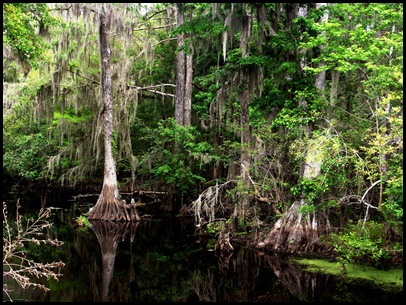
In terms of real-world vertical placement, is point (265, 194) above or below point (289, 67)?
below

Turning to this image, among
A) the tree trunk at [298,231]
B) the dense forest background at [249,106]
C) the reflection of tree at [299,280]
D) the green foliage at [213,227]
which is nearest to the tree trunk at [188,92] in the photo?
the dense forest background at [249,106]

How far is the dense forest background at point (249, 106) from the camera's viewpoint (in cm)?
752

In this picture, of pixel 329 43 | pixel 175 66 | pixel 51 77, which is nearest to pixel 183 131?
pixel 175 66

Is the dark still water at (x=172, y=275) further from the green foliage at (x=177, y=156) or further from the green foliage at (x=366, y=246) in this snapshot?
the green foliage at (x=177, y=156)

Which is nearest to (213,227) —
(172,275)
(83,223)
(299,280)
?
(172,275)

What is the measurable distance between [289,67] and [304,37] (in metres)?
0.74

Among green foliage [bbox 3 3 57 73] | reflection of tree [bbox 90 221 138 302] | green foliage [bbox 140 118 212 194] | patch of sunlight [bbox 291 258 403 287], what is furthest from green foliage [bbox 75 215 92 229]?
patch of sunlight [bbox 291 258 403 287]

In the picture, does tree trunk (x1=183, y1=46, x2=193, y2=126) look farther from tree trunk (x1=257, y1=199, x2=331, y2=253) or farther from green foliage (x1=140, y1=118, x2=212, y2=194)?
tree trunk (x1=257, y1=199, x2=331, y2=253)

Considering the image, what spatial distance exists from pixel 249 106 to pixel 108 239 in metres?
5.18

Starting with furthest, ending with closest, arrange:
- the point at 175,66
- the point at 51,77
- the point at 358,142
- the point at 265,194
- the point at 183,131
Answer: the point at 175,66
the point at 51,77
the point at 183,131
the point at 265,194
the point at 358,142

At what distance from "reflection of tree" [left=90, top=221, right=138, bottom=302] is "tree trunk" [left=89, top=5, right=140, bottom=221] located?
42 cm

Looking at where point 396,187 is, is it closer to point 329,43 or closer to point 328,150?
point 328,150

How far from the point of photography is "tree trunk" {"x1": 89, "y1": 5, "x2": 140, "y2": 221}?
1381cm

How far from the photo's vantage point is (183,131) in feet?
46.3
